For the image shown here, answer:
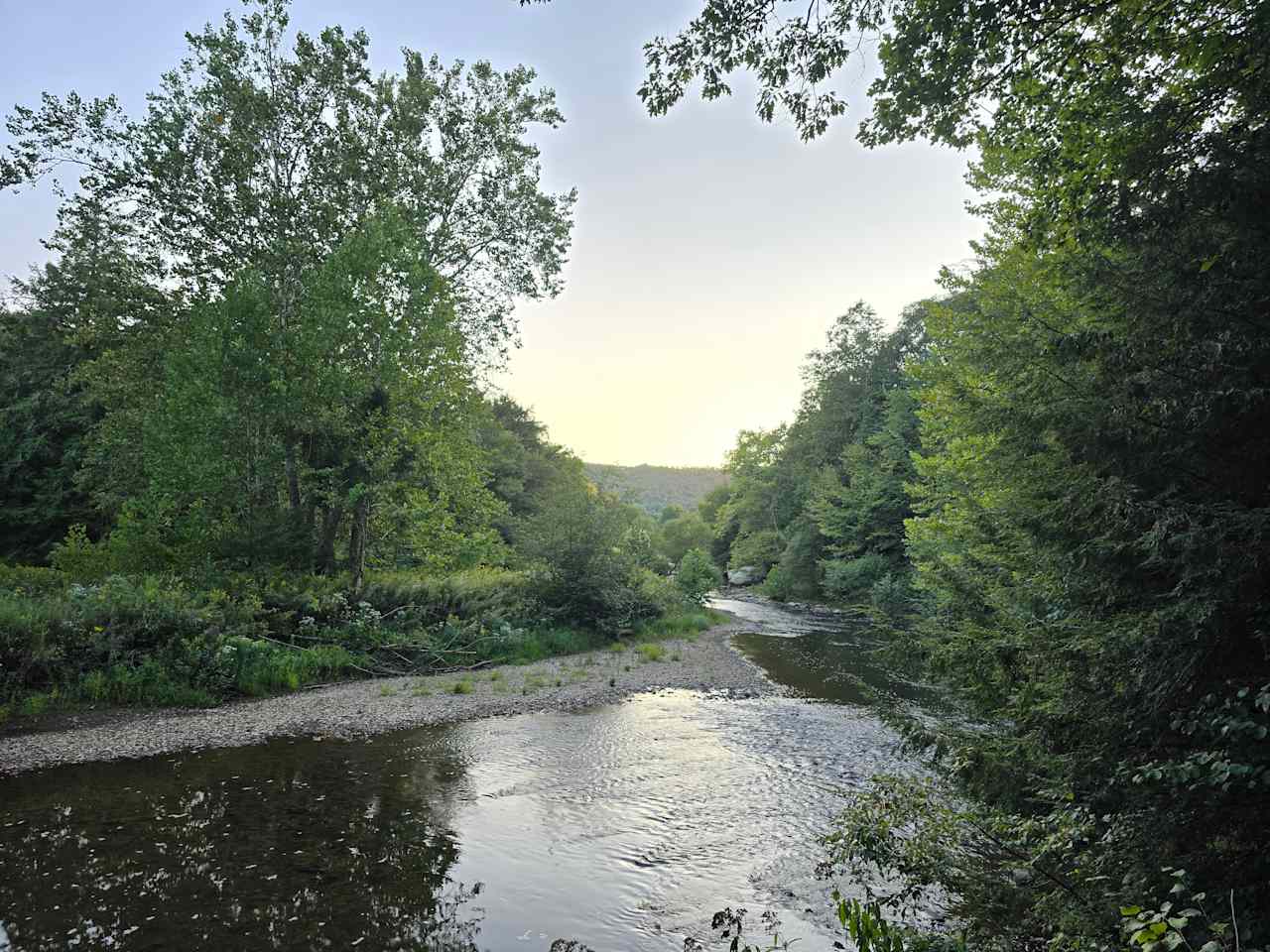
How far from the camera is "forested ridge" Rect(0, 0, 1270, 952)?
4.00 meters

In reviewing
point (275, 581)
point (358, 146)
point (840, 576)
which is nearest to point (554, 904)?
point (275, 581)

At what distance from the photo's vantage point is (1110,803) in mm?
4219

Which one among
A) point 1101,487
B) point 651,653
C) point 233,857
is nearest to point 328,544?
point 651,653

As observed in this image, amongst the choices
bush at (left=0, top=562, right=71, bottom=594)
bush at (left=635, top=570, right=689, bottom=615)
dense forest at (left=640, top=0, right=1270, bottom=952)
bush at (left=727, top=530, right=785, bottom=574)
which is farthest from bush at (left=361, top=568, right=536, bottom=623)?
bush at (left=727, top=530, right=785, bottom=574)

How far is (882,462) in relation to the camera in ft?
126

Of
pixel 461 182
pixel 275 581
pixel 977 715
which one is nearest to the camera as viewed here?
pixel 977 715

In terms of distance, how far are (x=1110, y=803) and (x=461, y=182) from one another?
23.5 metres

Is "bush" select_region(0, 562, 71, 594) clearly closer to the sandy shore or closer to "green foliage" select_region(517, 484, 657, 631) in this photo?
the sandy shore

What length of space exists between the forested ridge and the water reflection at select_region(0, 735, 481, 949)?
112 inches

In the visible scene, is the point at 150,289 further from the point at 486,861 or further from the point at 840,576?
the point at 840,576

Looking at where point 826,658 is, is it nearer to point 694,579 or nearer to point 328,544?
point 328,544

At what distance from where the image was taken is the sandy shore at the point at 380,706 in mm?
9609

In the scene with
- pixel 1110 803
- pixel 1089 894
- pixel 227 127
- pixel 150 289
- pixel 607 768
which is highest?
pixel 227 127

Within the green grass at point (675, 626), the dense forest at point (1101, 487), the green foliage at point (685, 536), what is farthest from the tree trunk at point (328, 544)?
the green foliage at point (685, 536)
